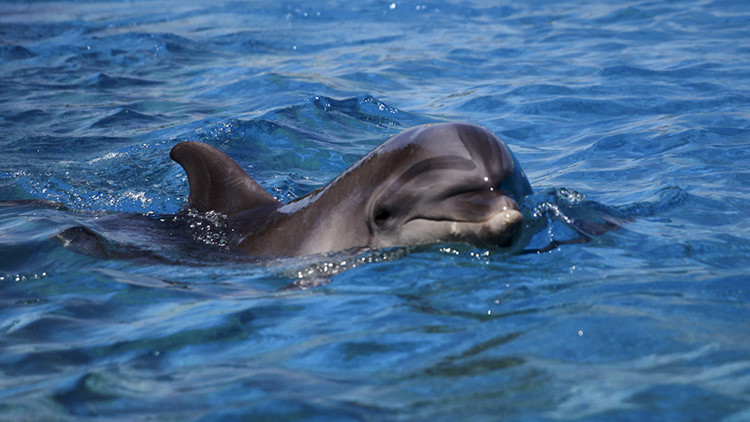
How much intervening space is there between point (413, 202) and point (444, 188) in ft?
0.75

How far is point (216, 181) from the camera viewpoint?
623 centimetres

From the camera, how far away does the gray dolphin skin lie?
184 inches

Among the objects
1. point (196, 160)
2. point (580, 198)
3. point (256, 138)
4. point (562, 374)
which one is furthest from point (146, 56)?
point (562, 374)

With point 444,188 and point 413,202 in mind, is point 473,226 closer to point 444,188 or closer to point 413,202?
point 444,188

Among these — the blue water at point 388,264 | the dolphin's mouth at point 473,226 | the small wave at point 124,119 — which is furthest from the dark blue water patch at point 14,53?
the dolphin's mouth at point 473,226

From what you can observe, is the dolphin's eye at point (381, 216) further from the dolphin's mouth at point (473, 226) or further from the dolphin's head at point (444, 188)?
the dolphin's mouth at point (473, 226)

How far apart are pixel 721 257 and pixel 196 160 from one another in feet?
12.3

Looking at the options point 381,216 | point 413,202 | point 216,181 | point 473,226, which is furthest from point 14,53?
point 473,226

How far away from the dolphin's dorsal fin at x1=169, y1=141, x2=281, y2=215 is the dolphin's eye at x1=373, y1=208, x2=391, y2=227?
1339 millimetres

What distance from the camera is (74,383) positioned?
10.8 ft

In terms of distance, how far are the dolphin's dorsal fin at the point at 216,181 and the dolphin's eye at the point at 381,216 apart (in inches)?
52.7

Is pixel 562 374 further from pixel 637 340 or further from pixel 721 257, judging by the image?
pixel 721 257

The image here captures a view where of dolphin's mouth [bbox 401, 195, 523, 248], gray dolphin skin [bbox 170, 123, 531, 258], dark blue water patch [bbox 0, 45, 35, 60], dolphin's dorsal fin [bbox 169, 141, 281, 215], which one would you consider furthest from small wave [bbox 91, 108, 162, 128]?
dolphin's mouth [bbox 401, 195, 523, 248]

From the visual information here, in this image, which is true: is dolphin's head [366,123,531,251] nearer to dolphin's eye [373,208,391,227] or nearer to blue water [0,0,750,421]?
dolphin's eye [373,208,391,227]
